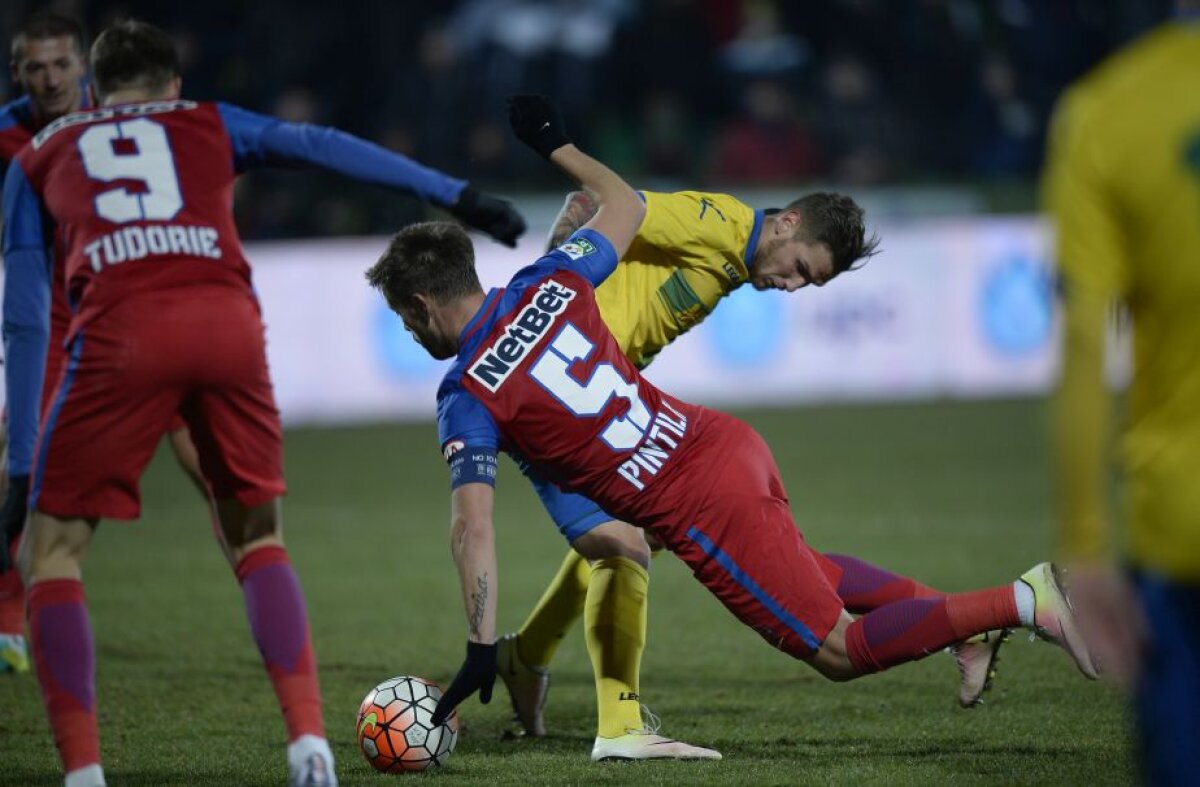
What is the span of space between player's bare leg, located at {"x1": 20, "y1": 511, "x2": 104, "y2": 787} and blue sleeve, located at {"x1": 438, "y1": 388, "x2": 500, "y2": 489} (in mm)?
946

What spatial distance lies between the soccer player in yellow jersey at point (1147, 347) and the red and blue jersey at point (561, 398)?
2096 millimetres

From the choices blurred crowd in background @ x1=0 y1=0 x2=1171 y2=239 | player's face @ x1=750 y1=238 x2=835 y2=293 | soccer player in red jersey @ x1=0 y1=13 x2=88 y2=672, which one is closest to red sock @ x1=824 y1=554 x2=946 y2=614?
player's face @ x1=750 y1=238 x2=835 y2=293

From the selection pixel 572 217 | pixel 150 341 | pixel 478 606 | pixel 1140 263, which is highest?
pixel 572 217

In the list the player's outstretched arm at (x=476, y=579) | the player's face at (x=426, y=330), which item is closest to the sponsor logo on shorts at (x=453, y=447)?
the player's outstretched arm at (x=476, y=579)

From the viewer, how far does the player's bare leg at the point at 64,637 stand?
3.86 metres

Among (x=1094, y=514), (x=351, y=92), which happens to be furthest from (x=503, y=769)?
(x=351, y=92)

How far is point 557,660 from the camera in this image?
663cm

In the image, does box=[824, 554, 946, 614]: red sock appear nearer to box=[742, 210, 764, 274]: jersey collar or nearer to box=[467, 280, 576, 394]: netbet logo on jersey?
box=[742, 210, 764, 274]: jersey collar

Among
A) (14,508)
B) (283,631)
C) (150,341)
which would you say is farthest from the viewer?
(14,508)

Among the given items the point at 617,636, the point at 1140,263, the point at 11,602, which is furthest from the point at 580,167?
the point at 11,602

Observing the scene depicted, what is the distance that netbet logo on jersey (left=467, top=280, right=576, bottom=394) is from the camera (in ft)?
14.4

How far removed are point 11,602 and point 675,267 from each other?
10.2 feet

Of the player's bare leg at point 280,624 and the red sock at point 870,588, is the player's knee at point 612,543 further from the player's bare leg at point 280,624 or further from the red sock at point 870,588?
the player's bare leg at point 280,624

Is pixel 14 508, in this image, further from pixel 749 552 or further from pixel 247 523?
pixel 749 552
